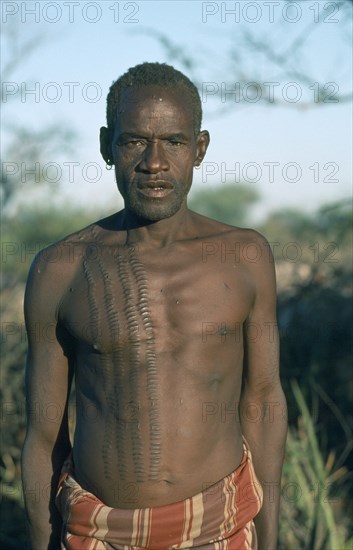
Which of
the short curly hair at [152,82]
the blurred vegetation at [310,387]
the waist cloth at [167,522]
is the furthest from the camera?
the blurred vegetation at [310,387]

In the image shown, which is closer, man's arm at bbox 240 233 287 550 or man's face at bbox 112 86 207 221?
man's face at bbox 112 86 207 221

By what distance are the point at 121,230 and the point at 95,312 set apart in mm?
266

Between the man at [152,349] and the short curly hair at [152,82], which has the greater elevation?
the short curly hair at [152,82]

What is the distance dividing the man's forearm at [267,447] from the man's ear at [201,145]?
0.71 meters

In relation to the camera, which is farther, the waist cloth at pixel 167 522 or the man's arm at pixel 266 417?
the man's arm at pixel 266 417

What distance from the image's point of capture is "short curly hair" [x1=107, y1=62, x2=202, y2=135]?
2539 mm

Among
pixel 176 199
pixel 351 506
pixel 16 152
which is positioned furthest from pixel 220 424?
pixel 16 152

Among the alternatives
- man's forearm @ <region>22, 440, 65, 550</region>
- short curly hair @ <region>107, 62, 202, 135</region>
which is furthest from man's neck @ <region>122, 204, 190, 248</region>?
man's forearm @ <region>22, 440, 65, 550</region>

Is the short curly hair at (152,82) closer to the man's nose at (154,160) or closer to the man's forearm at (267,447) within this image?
the man's nose at (154,160)

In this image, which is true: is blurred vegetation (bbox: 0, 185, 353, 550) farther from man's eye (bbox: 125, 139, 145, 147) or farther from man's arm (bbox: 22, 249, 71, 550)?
man's eye (bbox: 125, 139, 145, 147)

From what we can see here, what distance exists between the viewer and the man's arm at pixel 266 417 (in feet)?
8.79

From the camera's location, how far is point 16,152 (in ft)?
36.7

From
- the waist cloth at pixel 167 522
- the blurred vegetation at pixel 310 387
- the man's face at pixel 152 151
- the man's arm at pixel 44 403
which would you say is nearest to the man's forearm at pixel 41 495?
the man's arm at pixel 44 403

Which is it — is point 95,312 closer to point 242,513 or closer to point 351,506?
point 242,513
